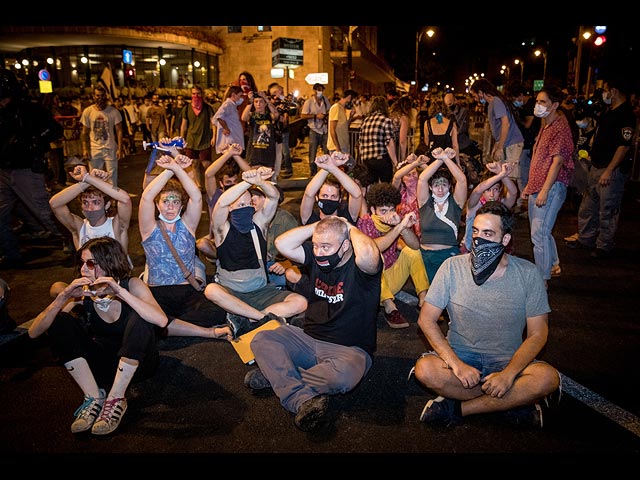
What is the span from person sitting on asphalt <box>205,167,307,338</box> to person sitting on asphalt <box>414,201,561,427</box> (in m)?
1.70

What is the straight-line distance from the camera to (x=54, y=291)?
4.45 m

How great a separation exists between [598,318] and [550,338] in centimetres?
77

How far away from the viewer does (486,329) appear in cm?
349

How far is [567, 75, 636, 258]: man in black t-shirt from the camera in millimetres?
6727

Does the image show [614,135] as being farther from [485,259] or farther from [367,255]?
[367,255]

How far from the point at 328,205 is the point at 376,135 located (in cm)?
380

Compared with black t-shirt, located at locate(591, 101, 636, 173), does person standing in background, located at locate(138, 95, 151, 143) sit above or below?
above

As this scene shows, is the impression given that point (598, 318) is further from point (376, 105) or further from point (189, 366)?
point (376, 105)

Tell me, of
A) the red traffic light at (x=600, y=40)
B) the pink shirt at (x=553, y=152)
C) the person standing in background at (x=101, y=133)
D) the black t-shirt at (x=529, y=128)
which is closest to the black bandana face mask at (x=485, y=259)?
the pink shirt at (x=553, y=152)

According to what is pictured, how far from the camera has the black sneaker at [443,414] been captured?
11.4 feet

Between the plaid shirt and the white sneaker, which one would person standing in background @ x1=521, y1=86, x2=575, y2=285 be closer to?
the plaid shirt

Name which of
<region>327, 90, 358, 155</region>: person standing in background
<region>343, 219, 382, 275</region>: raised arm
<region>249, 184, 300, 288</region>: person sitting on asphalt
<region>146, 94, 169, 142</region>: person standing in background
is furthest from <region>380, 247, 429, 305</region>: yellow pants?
<region>146, 94, 169, 142</region>: person standing in background

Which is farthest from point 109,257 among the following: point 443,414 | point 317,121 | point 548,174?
point 317,121

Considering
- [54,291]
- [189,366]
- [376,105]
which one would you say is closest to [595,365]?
[189,366]
